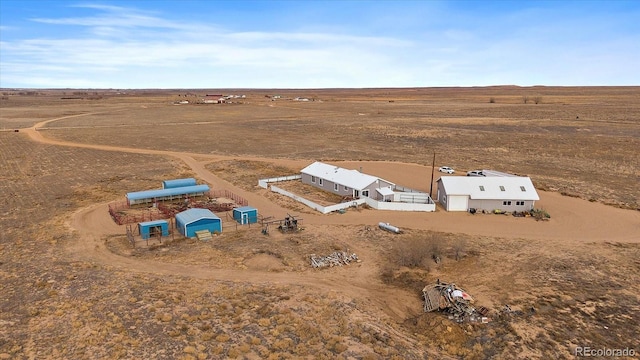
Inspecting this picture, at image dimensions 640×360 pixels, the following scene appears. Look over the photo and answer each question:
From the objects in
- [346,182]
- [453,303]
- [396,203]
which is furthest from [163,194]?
[453,303]

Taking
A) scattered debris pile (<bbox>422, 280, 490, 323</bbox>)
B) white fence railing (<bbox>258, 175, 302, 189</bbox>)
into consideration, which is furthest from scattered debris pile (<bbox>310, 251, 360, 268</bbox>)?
white fence railing (<bbox>258, 175, 302, 189</bbox>)

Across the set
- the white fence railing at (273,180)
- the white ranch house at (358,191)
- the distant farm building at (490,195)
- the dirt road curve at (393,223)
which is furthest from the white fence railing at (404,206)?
the white fence railing at (273,180)

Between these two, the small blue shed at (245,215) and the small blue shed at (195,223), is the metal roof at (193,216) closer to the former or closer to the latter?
the small blue shed at (195,223)

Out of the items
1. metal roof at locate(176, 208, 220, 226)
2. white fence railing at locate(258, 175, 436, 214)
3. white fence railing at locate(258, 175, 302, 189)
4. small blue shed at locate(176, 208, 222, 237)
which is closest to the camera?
small blue shed at locate(176, 208, 222, 237)

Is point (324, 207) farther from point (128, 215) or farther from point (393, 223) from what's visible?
point (128, 215)

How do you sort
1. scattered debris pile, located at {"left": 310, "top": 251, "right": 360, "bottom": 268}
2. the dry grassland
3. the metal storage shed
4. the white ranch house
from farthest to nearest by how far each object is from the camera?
1. the metal storage shed
2. the white ranch house
3. scattered debris pile, located at {"left": 310, "top": 251, "right": 360, "bottom": 268}
4. the dry grassland

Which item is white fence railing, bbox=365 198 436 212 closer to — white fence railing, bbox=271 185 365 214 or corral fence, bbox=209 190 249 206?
white fence railing, bbox=271 185 365 214
